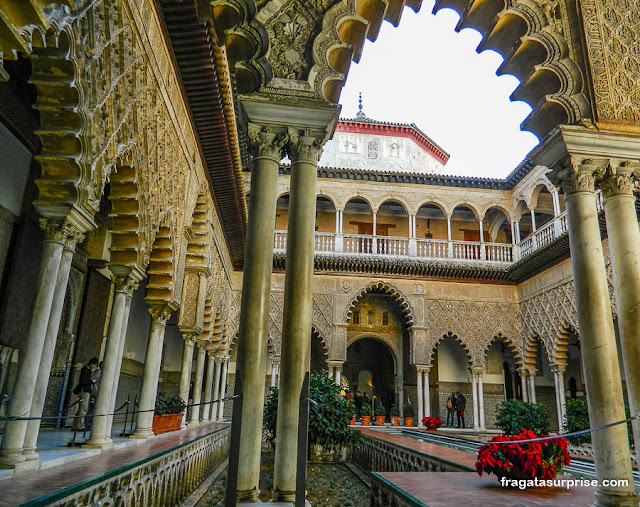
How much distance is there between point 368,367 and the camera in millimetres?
23234

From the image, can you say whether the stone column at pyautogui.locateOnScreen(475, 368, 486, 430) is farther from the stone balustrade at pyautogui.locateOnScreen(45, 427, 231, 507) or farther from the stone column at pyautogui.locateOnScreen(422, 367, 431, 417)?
the stone balustrade at pyautogui.locateOnScreen(45, 427, 231, 507)

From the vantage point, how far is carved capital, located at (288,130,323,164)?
16.2 ft

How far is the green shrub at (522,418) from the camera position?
12930 millimetres

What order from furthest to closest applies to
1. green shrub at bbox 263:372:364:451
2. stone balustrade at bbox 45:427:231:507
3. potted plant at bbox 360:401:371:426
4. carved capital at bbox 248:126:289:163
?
potted plant at bbox 360:401:371:426 → green shrub at bbox 263:372:364:451 → carved capital at bbox 248:126:289:163 → stone balustrade at bbox 45:427:231:507

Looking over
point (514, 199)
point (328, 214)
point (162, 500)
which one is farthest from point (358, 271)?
point (162, 500)

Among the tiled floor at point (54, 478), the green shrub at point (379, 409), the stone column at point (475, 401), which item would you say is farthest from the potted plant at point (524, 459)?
the green shrub at point (379, 409)

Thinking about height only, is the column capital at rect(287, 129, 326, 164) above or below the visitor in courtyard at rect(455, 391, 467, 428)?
above

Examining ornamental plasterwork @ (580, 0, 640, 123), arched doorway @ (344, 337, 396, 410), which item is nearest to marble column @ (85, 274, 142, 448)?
ornamental plasterwork @ (580, 0, 640, 123)


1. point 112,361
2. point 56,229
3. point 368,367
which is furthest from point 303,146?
point 368,367

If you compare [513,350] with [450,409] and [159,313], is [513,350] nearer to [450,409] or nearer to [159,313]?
[450,409]

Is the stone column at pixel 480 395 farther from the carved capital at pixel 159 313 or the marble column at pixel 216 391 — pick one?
the carved capital at pixel 159 313

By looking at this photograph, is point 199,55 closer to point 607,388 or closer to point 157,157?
point 157,157

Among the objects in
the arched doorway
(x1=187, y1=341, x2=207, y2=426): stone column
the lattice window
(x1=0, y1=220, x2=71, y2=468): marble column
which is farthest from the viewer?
the lattice window

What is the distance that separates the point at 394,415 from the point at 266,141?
1659cm
